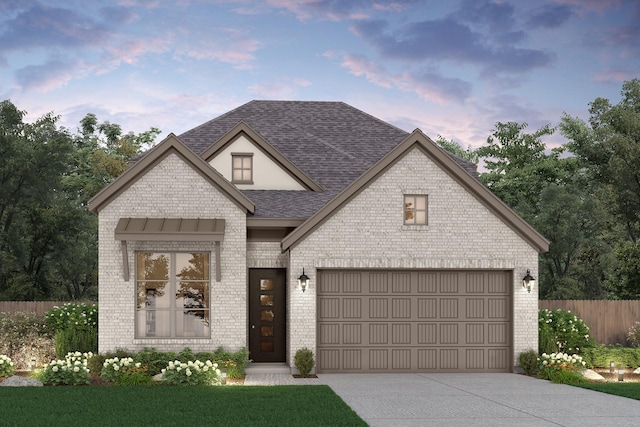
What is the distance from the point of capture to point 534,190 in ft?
154

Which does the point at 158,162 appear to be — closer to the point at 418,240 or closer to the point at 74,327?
the point at 74,327

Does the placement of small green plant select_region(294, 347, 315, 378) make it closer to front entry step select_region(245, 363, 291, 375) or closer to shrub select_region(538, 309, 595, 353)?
front entry step select_region(245, 363, 291, 375)

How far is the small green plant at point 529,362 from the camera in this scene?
2097 centimetres

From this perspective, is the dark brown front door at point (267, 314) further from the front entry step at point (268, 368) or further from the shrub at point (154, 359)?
the shrub at point (154, 359)

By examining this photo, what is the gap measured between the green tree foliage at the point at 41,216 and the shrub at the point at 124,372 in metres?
23.1

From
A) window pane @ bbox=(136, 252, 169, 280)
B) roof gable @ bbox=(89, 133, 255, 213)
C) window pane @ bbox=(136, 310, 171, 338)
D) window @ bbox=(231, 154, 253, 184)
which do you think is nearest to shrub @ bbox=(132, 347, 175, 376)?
window pane @ bbox=(136, 310, 171, 338)

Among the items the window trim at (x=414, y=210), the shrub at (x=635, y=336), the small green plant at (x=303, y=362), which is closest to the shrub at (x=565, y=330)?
the shrub at (x=635, y=336)

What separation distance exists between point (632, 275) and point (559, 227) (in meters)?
5.38

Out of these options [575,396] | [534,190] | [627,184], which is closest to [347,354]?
[575,396]

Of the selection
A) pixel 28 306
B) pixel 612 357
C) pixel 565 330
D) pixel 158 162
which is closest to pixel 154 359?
pixel 158 162

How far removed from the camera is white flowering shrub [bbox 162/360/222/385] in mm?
18344

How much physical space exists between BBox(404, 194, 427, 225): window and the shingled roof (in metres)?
2.74

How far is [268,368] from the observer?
21391 mm

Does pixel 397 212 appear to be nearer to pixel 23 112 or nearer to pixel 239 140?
pixel 239 140
